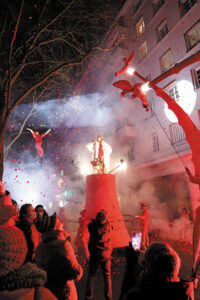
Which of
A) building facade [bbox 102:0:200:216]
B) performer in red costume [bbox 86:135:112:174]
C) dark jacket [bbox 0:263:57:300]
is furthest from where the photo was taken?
building facade [bbox 102:0:200:216]

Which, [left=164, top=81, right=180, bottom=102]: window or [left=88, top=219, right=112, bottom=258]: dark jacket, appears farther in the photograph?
[left=164, top=81, right=180, bottom=102]: window

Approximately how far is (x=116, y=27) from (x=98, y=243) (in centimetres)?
2158

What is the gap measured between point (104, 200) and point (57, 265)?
653 cm

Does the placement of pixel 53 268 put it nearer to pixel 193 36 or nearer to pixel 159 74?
pixel 193 36

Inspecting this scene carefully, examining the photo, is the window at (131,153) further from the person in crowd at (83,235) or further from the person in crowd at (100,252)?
the person in crowd at (100,252)

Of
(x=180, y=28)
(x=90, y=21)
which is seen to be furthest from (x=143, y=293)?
(x=180, y=28)

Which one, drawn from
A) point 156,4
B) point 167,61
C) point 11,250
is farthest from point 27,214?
point 156,4

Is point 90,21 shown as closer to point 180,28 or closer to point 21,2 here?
point 21,2

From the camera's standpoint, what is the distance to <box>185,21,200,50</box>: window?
1218 centimetres

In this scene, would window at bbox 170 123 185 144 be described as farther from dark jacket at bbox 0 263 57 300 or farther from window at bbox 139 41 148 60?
dark jacket at bbox 0 263 57 300

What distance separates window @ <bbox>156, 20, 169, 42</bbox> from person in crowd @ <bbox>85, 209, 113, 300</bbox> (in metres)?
15.9

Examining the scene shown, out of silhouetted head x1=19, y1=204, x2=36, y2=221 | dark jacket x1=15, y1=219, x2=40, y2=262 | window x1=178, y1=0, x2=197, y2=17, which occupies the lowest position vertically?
dark jacket x1=15, y1=219, x2=40, y2=262

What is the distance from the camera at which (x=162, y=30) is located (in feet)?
52.3

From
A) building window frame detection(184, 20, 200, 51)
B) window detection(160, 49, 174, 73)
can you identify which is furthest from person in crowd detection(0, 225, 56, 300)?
window detection(160, 49, 174, 73)
